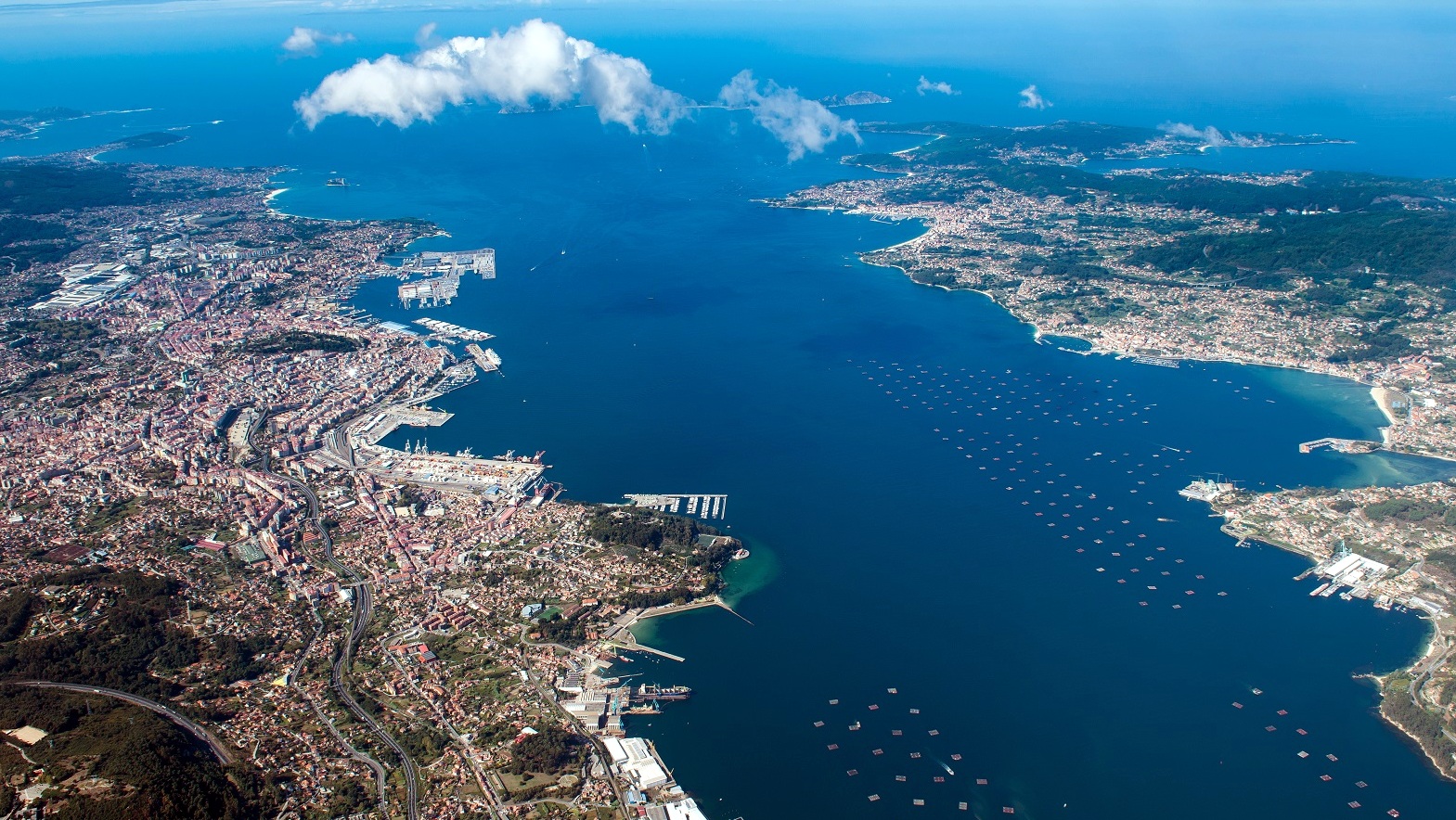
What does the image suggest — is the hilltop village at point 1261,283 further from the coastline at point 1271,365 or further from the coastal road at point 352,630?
the coastal road at point 352,630

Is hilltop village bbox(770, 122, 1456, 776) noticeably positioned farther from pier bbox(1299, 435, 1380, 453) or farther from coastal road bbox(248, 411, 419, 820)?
coastal road bbox(248, 411, 419, 820)

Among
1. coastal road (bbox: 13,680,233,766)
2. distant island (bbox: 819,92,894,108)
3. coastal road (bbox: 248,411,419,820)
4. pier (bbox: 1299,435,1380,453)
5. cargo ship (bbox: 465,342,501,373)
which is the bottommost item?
coastal road (bbox: 13,680,233,766)

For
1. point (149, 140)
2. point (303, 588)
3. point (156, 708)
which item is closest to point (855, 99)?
point (149, 140)

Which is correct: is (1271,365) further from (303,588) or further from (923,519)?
(303,588)

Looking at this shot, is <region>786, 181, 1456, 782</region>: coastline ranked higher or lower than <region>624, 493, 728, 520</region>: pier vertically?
higher

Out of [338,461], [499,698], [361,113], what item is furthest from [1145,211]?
[361,113]

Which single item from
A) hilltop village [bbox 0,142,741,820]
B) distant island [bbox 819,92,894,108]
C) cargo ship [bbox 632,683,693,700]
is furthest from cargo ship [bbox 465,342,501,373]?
distant island [bbox 819,92,894,108]

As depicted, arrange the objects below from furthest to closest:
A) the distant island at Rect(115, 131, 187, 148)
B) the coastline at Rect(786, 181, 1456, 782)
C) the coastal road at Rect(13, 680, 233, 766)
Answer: the distant island at Rect(115, 131, 187, 148) < the coastline at Rect(786, 181, 1456, 782) < the coastal road at Rect(13, 680, 233, 766)
